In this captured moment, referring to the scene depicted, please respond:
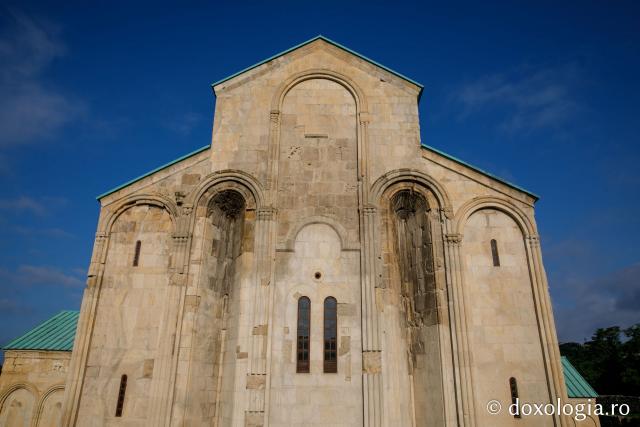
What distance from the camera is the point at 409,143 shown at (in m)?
14.0

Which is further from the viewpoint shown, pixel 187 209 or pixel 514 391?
pixel 187 209

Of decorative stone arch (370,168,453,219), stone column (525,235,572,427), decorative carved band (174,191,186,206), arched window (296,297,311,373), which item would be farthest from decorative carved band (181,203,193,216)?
stone column (525,235,572,427)

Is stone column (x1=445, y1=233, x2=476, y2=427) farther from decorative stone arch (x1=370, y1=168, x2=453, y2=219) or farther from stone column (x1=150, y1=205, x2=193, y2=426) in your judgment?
stone column (x1=150, y1=205, x2=193, y2=426)

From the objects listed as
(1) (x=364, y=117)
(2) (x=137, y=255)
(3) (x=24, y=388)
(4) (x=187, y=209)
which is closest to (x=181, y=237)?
(4) (x=187, y=209)

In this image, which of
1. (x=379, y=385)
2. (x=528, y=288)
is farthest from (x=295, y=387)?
(x=528, y=288)

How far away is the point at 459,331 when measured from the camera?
11.7 meters

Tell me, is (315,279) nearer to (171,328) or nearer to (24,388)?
(171,328)

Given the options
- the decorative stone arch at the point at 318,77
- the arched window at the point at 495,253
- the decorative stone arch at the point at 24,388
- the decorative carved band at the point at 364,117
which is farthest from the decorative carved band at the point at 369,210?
the decorative stone arch at the point at 24,388

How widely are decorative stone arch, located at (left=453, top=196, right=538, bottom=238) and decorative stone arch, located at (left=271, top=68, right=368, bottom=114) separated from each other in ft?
16.0

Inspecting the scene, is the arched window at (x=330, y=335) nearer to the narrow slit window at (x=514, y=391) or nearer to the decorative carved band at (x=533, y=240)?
the narrow slit window at (x=514, y=391)

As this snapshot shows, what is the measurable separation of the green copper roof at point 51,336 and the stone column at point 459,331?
15232 mm

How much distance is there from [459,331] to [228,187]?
8.25 m

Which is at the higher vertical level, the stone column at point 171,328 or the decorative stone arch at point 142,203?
the decorative stone arch at point 142,203

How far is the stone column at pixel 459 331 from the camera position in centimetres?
1098
